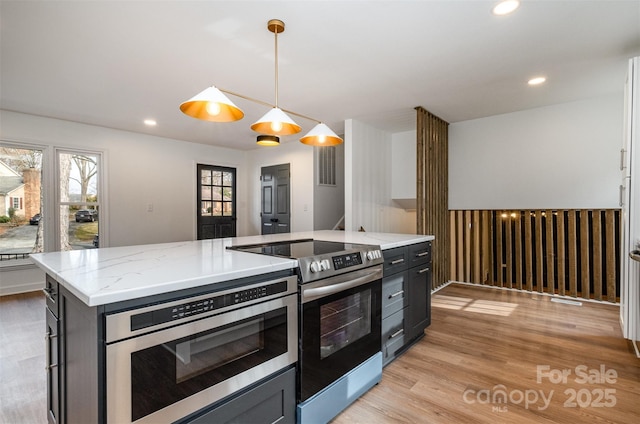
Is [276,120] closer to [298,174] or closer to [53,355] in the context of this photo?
[53,355]

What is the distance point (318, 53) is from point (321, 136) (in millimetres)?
720

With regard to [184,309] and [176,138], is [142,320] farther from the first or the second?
[176,138]

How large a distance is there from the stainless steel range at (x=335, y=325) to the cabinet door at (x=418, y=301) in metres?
0.57

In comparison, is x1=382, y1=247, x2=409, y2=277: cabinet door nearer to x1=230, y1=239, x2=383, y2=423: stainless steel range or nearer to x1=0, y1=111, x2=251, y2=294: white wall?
x1=230, y1=239, x2=383, y2=423: stainless steel range

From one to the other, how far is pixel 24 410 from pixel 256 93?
3.24 meters

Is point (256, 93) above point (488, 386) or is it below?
above

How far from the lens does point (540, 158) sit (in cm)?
419

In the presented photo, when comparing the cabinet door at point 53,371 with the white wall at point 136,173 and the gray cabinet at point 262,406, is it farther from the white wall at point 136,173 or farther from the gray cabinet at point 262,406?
the white wall at point 136,173

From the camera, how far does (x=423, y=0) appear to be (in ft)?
6.55

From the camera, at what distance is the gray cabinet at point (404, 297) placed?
89.0 inches

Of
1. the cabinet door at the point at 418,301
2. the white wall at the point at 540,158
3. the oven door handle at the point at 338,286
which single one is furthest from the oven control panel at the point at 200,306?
the white wall at the point at 540,158

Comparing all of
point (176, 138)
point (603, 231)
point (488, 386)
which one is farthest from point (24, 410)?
point (603, 231)

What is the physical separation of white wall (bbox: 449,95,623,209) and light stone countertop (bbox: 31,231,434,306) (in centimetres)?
409

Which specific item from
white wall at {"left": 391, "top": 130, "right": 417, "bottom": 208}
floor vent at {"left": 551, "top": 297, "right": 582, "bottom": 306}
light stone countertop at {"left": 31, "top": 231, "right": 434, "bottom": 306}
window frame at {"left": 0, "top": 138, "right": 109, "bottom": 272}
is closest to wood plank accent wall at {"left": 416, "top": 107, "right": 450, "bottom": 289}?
white wall at {"left": 391, "top": 130, "right": 417, "bottom": 208}
